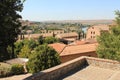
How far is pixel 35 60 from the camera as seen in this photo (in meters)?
26.1

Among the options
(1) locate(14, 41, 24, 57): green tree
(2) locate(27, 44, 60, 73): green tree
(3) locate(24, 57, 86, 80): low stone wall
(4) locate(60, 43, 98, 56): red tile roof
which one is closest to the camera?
(3) locate(24, 57, 86, 80): low stone wall

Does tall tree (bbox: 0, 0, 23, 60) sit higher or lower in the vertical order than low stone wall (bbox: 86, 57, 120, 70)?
higher

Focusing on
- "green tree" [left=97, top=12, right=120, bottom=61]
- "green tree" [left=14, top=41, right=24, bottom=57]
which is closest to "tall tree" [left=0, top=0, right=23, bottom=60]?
"green tree" [left=97, top=12, right=120, bottom=61]

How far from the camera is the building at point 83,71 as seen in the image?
351 inches

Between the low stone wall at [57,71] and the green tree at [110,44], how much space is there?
687 centimetres

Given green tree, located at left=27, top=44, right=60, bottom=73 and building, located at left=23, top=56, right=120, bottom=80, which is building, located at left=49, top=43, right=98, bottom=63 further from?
building, located at left=23, top=56, right=120, bottom=80

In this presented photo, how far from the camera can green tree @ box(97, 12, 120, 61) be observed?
59.2 ft

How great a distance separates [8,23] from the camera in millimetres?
9156

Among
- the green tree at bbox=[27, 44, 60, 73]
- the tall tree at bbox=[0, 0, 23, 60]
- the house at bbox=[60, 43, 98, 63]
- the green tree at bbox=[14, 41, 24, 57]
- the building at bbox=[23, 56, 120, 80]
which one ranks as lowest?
the green tree at bbox=[14, 41, 24, 57]

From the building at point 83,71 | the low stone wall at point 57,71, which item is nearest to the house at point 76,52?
the building at point 83,71

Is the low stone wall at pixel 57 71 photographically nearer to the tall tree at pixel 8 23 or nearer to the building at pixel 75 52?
the tall tree at pixel 8 23

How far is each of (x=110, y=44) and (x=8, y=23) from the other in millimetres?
12511

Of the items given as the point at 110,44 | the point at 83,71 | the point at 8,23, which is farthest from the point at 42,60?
the point at 8,23

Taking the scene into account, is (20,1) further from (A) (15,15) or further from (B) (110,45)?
(B) (110,45)
